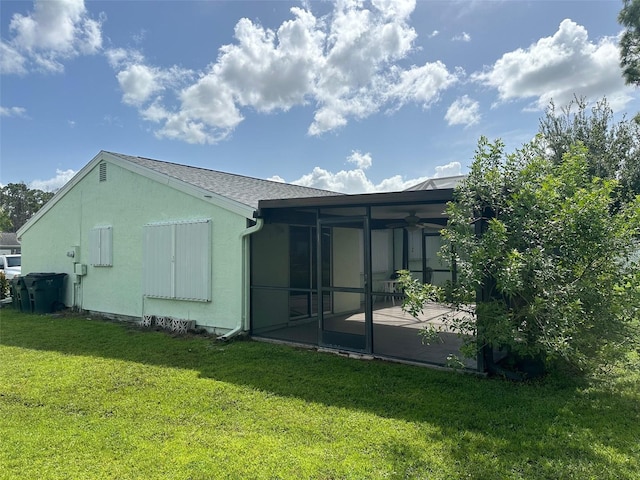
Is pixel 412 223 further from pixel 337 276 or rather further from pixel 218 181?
pixel 218 181

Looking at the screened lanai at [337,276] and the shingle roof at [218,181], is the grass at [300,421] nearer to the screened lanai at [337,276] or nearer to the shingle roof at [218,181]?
the screened lanai at [337,276]

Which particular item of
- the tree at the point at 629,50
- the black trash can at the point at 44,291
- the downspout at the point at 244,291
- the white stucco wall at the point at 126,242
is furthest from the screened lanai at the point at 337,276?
the black trash can at the point at 44,291

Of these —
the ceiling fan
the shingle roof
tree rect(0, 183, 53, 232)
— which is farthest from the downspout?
tree rect(0, 183, 53, 232)

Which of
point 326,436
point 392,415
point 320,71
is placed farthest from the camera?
point 320,71

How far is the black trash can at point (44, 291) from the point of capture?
421 inches

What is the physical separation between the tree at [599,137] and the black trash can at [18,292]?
54.5 feet

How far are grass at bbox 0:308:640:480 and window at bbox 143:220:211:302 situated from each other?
6.70 feet

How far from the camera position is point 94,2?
8.91 metres

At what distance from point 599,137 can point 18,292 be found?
64.7 ft

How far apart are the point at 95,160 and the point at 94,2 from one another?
11.7 feet

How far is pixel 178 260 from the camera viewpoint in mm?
8289

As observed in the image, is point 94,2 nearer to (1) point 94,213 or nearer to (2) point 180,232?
(1) point 94,213

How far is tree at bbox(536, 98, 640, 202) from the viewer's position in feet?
46.4

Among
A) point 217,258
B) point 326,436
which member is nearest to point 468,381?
point 326,436
